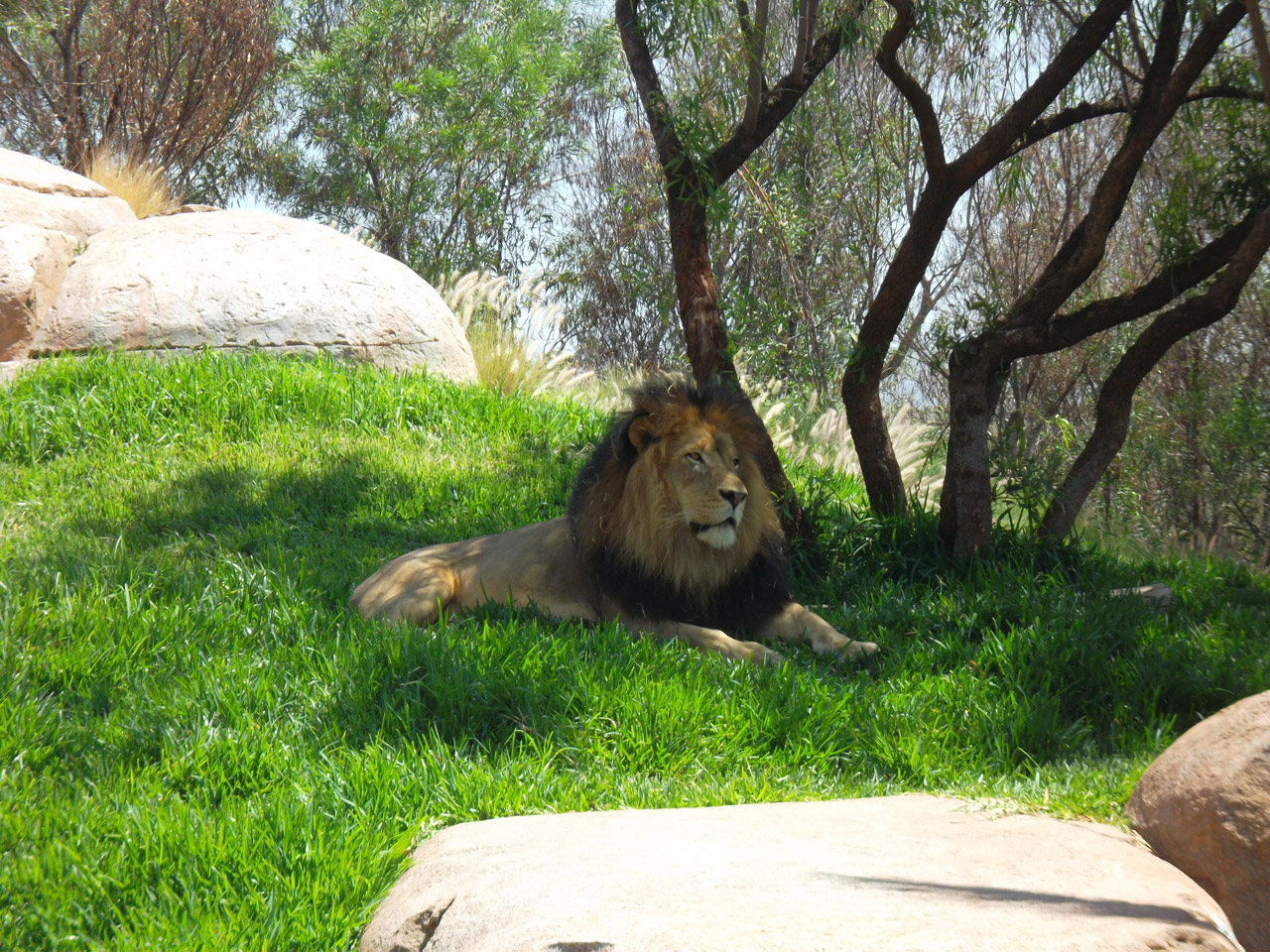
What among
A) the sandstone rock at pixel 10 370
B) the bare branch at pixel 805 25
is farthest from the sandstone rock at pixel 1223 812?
the sandstone rock at pixel 10 370

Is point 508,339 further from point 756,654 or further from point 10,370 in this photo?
point 756,654

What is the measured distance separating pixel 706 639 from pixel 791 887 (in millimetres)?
2339

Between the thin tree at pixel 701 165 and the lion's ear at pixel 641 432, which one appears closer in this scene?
the lion's ear at pixel 641 432

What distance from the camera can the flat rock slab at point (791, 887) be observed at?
2080 mm

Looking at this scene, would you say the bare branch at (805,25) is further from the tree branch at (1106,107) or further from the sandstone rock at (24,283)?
the sandstone rock at (24,283)

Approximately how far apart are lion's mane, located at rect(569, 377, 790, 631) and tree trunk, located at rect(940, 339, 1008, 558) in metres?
1.37

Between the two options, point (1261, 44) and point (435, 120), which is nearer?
point (1261, 44)

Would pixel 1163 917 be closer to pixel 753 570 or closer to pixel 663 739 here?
pixel 663 739

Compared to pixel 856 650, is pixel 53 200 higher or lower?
higher

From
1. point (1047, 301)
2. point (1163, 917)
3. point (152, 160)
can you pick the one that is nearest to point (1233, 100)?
point (1047, 301)

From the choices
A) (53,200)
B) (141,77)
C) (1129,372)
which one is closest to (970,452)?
(1129,372)

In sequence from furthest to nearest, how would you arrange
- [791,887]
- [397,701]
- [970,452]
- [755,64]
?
[970,452] → [755,64] → [397,701] → [791,887]

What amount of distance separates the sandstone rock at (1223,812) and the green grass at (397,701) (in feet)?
0.85

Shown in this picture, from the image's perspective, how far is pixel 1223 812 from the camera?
2.70 meters
